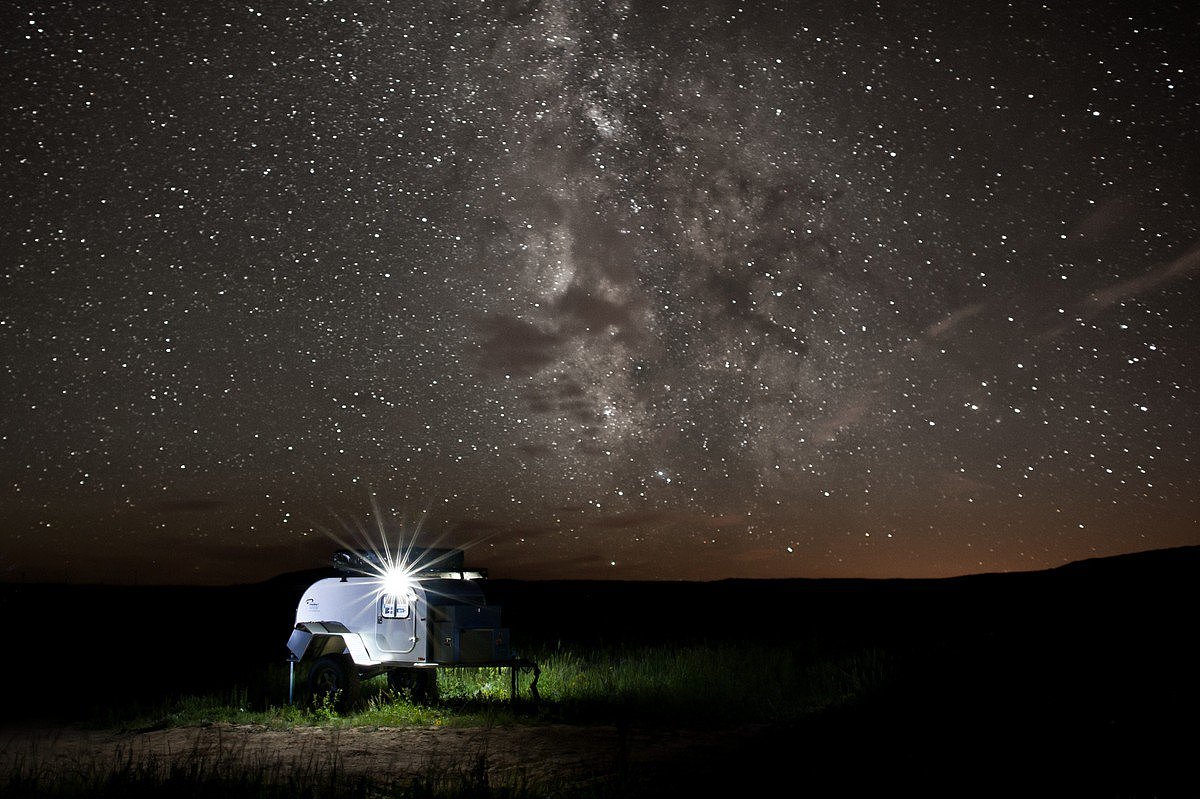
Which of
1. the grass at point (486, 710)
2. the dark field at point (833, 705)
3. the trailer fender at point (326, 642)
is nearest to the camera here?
the grass at point (486, 710)

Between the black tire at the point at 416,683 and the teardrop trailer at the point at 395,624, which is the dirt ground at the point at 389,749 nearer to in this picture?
the teardrop trailer at the point at 395,624

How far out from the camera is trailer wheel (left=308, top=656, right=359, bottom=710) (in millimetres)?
11406

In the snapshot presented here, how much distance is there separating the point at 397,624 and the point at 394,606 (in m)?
0.21

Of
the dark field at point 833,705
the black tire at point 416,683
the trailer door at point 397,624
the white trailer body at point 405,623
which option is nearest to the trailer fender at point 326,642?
the white trailer body at point 405,623

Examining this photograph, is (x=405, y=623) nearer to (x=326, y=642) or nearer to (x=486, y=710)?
(x=486, y=710)

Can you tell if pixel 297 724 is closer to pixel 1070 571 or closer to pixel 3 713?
pixel 3 713

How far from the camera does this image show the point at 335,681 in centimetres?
1151

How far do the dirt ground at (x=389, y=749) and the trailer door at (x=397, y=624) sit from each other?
37.0 inches

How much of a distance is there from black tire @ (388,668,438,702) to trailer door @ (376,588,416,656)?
2.25 feet

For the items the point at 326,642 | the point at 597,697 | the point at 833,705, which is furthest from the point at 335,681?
the point at 833,705

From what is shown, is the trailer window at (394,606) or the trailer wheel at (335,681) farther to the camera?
the trailer wheel at (335,681)

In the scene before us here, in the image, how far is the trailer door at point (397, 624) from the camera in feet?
36.2

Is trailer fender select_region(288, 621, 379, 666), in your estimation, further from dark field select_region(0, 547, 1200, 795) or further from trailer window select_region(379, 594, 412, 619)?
dark field select_region(0, 547, 1200, 795)

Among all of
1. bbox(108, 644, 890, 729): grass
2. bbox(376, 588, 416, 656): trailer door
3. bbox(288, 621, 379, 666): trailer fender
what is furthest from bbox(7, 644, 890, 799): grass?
bbox(376, 588, 416, 656): trailer door
